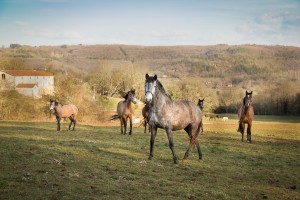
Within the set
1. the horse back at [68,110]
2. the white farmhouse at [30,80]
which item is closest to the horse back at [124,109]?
the horse back at [68,110]

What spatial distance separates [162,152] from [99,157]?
145 inches

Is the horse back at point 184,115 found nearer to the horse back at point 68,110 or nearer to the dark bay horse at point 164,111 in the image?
the dark bay horse at point 164,111

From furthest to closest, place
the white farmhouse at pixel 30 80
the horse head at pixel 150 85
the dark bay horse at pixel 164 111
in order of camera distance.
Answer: the white farmhouse at pixel 30 80, the dark bay horse at pixel 164 111, the horse head at pixel 150 85

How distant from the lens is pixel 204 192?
29.8 feet

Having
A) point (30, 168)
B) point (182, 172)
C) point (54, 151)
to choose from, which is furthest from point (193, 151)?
point (30, 168)

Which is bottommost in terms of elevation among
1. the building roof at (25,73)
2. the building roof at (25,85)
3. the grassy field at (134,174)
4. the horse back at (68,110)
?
the grassy field at (134,174)

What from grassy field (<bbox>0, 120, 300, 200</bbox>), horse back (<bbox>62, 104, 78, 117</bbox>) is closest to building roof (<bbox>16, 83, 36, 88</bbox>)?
horse back (<bbox>62, 104, 78, 117</bbox>)

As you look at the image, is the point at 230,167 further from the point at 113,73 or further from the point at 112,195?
the point at 113,73

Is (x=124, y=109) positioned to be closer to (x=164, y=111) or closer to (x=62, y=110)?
(x=62, y=110)

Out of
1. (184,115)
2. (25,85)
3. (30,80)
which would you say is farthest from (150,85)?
(30,80)

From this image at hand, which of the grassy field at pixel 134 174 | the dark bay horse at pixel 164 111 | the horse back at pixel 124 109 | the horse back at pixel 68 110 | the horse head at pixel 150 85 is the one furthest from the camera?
the horse back at pixel 68 110

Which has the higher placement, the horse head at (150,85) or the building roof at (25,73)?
the building roof at (25,73)

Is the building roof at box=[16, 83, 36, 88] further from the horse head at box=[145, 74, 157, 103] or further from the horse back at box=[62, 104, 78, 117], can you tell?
the horse head at box=[145, 74, 157, 103]

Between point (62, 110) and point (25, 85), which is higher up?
point (25, 85)
